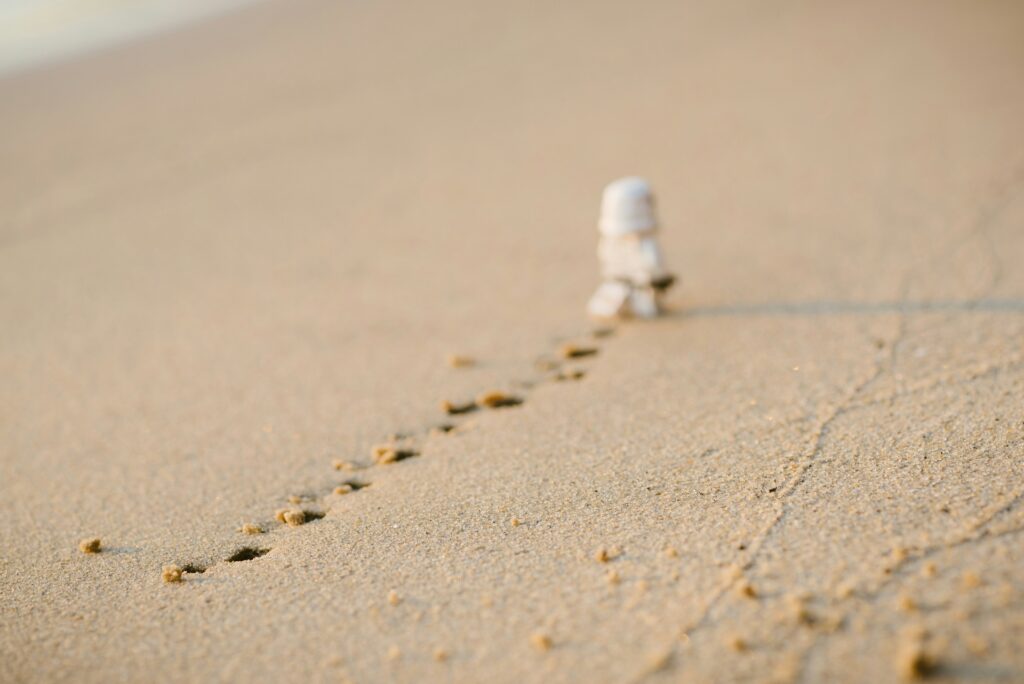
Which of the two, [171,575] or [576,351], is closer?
[171,575]

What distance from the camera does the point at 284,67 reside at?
6.71m

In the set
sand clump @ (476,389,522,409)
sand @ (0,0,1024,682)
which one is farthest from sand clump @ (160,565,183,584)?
sand clump @ (476,389,522,409)

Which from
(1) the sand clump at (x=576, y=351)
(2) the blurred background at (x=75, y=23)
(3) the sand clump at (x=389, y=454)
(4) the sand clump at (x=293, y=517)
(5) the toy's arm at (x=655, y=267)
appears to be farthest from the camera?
(2) the blurred background at (x=75, y=23)

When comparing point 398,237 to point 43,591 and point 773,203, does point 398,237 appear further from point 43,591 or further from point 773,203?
point 43,591

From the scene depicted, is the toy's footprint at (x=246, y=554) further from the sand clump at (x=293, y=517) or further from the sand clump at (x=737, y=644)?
the sand clump at (x=737, y=644)

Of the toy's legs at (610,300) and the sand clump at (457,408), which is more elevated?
the toy's legs at (610,300)

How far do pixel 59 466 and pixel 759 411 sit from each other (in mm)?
1954

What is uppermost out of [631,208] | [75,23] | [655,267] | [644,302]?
[75,23]

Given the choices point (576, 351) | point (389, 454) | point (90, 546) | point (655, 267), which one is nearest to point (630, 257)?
point (655, 267)

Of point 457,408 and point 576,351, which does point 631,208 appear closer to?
point 576,351

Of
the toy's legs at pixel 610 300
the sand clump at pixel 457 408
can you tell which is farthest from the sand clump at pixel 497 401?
the toy's legs at pixel 610 300

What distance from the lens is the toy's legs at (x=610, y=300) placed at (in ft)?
10.3

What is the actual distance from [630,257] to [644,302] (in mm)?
Answer: 156

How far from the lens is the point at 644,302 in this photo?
3164mm
